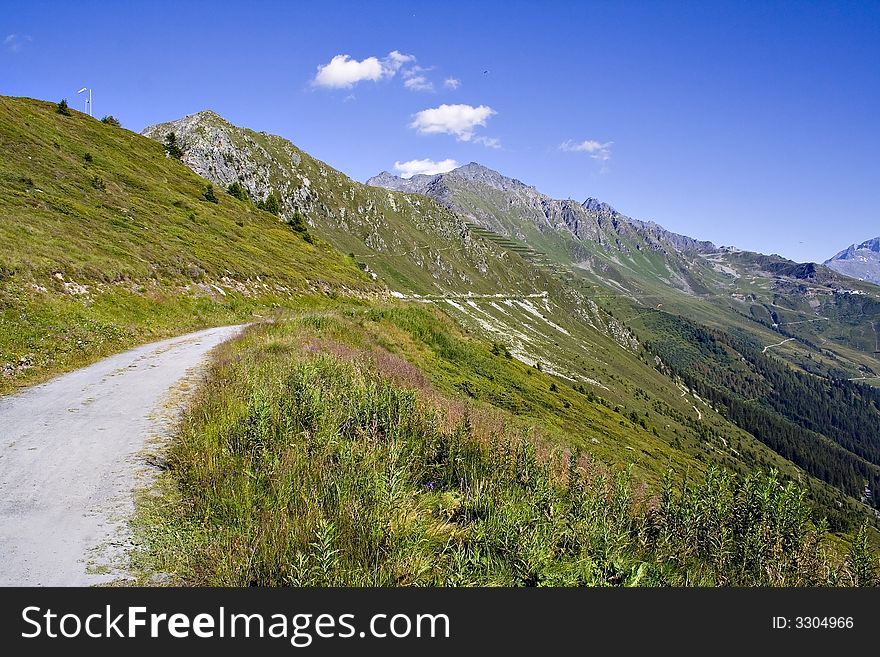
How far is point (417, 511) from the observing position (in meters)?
6.43

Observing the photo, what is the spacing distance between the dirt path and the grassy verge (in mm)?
539

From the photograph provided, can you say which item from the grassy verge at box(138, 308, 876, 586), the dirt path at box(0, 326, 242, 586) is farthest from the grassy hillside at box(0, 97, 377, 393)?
the grassy verge at box(138, 308, 876, 586)

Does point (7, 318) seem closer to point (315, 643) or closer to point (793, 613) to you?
point (315, 643)

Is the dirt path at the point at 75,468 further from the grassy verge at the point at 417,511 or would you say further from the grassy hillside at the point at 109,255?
the grassy hillside at the point at 109,255

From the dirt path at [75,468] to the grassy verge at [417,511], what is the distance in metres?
0.54

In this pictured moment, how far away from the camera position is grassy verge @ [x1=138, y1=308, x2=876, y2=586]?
5.17 meters

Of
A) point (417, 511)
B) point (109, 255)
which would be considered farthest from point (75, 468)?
point (109, 255)

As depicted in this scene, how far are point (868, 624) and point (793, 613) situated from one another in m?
0.74

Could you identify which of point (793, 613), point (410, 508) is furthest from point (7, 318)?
point (793, 613)

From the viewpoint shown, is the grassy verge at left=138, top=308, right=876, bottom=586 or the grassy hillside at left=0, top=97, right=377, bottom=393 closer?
the grassy verge at left=138, top=308, right=876, bottom=586

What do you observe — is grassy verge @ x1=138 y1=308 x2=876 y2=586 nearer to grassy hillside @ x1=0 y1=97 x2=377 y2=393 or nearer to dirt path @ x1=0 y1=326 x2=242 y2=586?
dirt path @ x1=0 y1=326 x2=242 y2=586

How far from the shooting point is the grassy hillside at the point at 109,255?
67.5 feet

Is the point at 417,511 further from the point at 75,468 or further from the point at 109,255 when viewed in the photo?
the point at 109,255

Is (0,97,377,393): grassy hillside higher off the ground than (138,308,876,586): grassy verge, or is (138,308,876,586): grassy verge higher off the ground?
(0,97,377,393): grassy hillside
